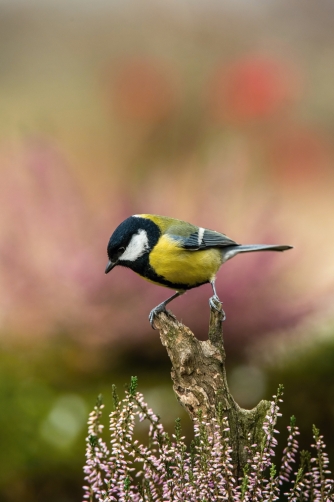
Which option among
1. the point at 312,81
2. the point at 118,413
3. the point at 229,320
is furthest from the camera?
the point at 312,81

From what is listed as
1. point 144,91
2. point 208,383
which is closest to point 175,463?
point 208,383

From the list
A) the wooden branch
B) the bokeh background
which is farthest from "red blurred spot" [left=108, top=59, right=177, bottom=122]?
the wooden branch

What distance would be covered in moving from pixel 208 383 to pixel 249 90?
1.61 metres

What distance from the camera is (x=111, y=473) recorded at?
2.75 feet

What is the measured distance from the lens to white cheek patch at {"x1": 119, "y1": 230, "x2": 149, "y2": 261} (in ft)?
3.78

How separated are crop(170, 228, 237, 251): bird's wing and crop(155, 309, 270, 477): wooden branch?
0.24m

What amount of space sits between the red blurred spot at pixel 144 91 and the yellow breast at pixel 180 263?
3.43 ft

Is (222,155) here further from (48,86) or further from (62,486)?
(48,86)

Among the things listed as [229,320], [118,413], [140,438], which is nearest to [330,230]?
[229,320]

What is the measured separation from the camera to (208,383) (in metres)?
1.01

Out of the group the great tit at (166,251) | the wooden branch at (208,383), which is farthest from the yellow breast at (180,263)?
the wooden branch at (208,383)

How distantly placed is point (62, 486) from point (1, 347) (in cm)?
49

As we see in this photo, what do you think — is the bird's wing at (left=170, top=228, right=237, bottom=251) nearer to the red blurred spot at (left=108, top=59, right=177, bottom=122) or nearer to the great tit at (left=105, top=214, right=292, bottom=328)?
the great tit at (left=105, top=214, right=292, bottom=328)

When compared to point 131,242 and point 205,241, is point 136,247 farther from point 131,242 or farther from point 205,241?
point 205,241
